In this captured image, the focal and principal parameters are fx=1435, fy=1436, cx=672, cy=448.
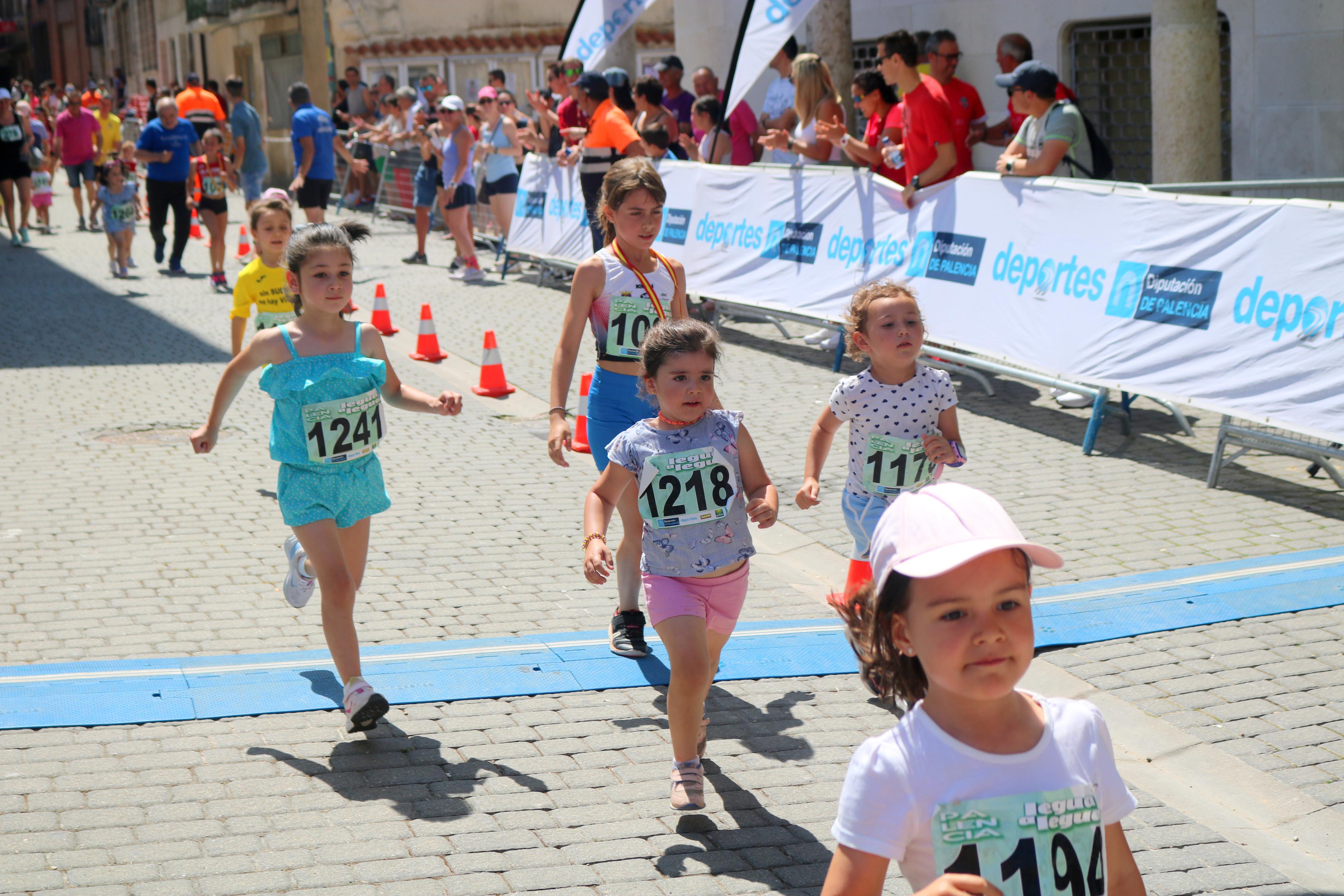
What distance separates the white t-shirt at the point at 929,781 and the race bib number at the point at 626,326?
363cm

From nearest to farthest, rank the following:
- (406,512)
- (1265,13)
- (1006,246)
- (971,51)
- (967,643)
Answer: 1. (967,643)
2. (406,512)
3. (1006,246)
4. (1265,13)
5. (971,51)

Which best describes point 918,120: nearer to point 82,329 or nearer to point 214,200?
point 82,329

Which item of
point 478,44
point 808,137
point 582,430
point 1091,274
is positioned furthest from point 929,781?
point 478,44

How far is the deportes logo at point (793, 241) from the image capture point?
1195 centimetres

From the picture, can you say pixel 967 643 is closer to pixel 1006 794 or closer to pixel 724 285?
pixel 1006 794

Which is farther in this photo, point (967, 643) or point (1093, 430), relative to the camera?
point (1093, 430)

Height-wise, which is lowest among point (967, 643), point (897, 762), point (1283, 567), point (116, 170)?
point (1283, 567)

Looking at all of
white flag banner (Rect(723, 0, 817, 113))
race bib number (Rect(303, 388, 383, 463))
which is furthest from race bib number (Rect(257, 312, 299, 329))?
white flag banner (Rect(723, 0, 817, 113))

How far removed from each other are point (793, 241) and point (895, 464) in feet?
23.6

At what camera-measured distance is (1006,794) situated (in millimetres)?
2189

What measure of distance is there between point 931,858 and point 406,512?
20.2 feet

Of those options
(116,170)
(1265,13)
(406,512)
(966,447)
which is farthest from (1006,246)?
(116,170)

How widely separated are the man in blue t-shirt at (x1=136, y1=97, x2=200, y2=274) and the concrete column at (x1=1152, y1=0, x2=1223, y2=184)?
11.5 meters

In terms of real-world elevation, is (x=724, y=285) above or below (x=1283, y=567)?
above
